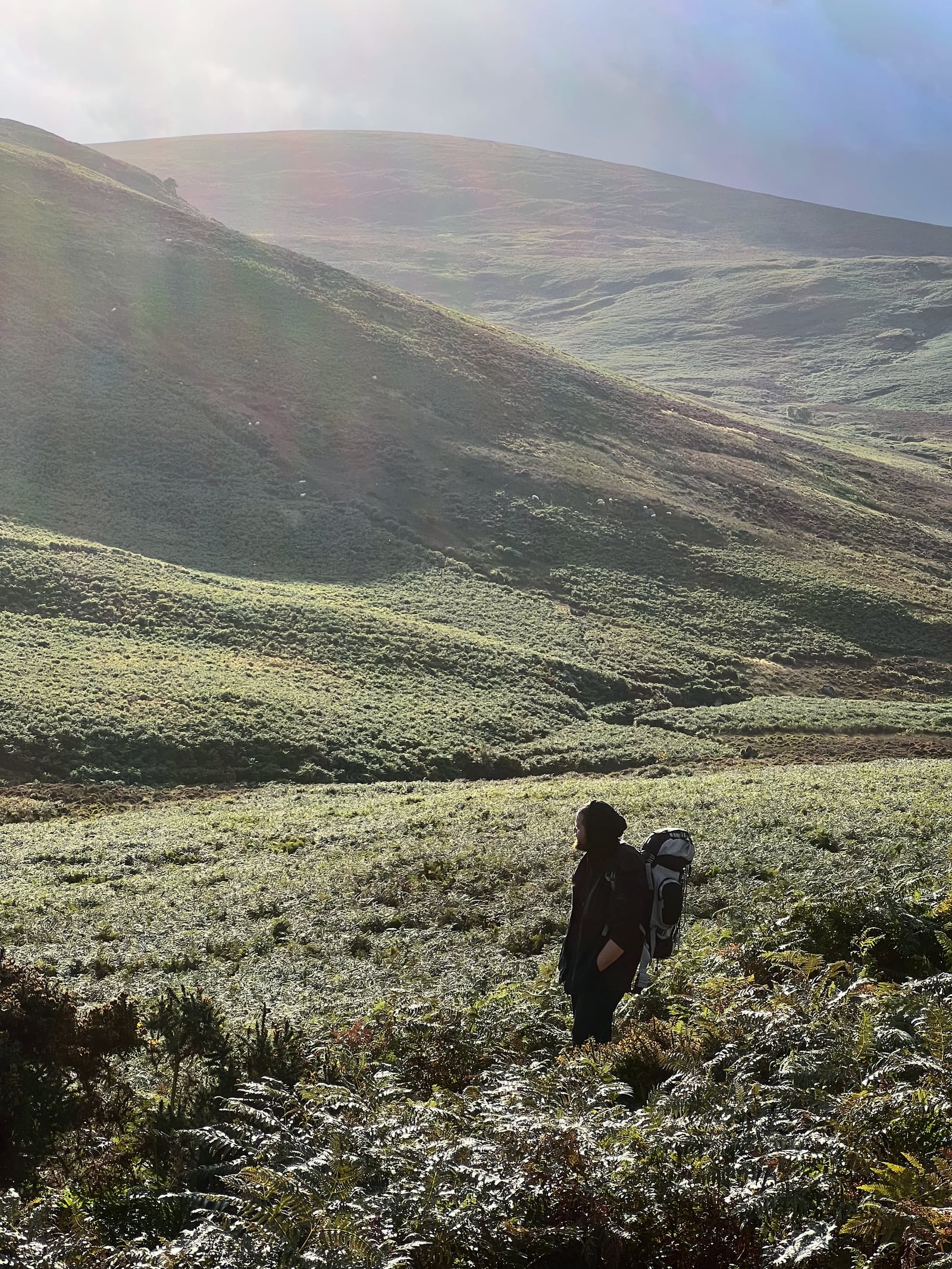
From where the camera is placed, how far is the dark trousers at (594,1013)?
20.7 ft

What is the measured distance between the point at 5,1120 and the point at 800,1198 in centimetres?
400

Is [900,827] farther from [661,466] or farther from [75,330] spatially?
[75,330]

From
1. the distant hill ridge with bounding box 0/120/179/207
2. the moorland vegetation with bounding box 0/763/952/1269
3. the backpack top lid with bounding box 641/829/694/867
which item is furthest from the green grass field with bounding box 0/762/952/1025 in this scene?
the distant hill ridge with bounding box 0/120/179/207

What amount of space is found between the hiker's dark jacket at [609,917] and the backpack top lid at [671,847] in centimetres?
10

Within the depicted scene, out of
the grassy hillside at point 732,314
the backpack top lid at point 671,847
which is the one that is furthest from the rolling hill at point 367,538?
the grassy hillside at point 732,314

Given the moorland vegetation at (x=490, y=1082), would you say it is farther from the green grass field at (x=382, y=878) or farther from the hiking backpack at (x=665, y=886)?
the hiking backpack at (x=665, y=886)

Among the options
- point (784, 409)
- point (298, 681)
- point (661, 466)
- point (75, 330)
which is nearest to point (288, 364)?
point (75, 330)

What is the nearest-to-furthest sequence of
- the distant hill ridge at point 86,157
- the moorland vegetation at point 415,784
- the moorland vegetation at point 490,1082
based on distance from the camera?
the moorland vegetation at point 490,1082, the moorland vegetation at point 415,784, the distant hill ridge at point 86,157

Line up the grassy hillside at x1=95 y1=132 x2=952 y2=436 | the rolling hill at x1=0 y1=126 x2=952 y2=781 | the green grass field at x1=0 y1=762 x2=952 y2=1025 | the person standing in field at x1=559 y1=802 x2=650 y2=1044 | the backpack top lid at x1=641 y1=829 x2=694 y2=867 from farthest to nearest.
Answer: the grassy hillside at x1=95 y1=132 x2=952 y2=436 → the rolling hill at x1=0 y1=126 x2=952 y2=781 → the green grass field at x1=0 y1=762 x2=952 y2=1025 → the backpack top lid at x1=641 y1=829 x2=694 y2=867 → the person standing in field at x1=559 y1=802 x2=650 y2=1044

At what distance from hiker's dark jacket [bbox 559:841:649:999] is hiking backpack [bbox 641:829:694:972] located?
0.22ft

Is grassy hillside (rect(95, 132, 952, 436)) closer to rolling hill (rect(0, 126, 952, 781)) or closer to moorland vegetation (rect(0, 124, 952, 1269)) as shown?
rolling hill (rect(0, 126, 952, 781))

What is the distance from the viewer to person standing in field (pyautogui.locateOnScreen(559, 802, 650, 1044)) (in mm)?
6230

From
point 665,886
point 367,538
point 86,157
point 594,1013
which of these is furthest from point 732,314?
point 594,1013

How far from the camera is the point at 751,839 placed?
13438 millimetres
